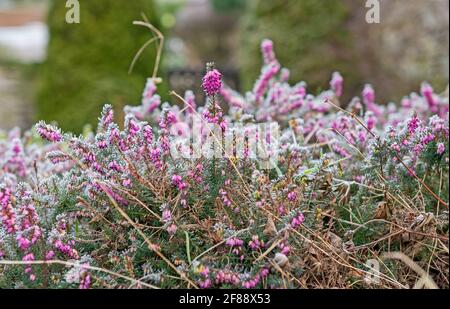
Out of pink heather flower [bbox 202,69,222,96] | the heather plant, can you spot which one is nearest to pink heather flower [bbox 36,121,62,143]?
the heather plant

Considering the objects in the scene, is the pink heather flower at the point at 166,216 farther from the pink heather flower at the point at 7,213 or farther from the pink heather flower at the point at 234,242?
the pink heather flower at the point at 7,213

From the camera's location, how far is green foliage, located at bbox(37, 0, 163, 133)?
624 cm

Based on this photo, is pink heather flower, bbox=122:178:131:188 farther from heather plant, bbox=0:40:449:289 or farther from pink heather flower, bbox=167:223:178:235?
pink heather flower, bbox=167:223:178:235

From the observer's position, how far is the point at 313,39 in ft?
21.5

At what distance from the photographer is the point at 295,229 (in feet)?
6.36

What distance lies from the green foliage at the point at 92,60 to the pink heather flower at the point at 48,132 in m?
4.21

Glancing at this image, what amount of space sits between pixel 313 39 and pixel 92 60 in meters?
1.98

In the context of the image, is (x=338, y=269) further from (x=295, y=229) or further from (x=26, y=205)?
(x=26, y=205)

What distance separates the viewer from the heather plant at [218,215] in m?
1.88

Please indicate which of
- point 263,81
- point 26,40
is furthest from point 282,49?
point 26,40

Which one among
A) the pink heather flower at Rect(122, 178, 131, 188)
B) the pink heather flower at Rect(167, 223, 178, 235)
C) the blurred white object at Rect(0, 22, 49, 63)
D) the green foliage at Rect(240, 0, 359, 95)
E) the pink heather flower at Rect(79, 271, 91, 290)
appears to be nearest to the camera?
the pink heather flower at Rect(79, 271, 91, 290)

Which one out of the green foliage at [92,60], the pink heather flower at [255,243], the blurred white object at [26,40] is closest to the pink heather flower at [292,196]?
the pink heather flower at [255,243]

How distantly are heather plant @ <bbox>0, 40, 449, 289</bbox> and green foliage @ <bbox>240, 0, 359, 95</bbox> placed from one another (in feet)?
14.1
